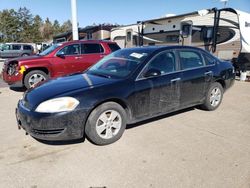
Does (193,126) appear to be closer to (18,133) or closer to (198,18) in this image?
(18,133)

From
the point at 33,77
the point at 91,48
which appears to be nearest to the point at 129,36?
the point at 91,48

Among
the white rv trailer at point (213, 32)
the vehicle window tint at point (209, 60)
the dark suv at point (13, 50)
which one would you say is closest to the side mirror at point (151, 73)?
the vehicle window tint at point (209, 60)

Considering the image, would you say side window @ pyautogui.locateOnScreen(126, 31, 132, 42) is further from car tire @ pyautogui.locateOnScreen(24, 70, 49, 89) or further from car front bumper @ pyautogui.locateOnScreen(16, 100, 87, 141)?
car front bumper @ pyautogui.locateOnScreen(16, 100, 87, 141)

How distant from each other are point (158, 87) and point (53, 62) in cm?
463

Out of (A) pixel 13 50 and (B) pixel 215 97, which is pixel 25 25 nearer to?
(A) pixel 13 50

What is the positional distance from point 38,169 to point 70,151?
22.0 inches

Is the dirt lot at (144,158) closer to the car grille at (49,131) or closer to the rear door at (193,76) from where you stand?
the car grille at (49,131)

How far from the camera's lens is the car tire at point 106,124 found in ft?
11.4

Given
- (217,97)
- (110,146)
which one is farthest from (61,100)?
(217,97)

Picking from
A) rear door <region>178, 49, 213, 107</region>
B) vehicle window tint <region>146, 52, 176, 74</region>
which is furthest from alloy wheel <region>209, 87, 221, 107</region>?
vehicle window tint <region>146, 52, 176, 74</region>

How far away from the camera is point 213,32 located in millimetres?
11133

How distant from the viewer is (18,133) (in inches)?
163

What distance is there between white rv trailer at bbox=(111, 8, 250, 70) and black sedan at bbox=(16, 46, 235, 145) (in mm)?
5888

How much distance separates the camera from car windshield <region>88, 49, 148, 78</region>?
4.10 meters
